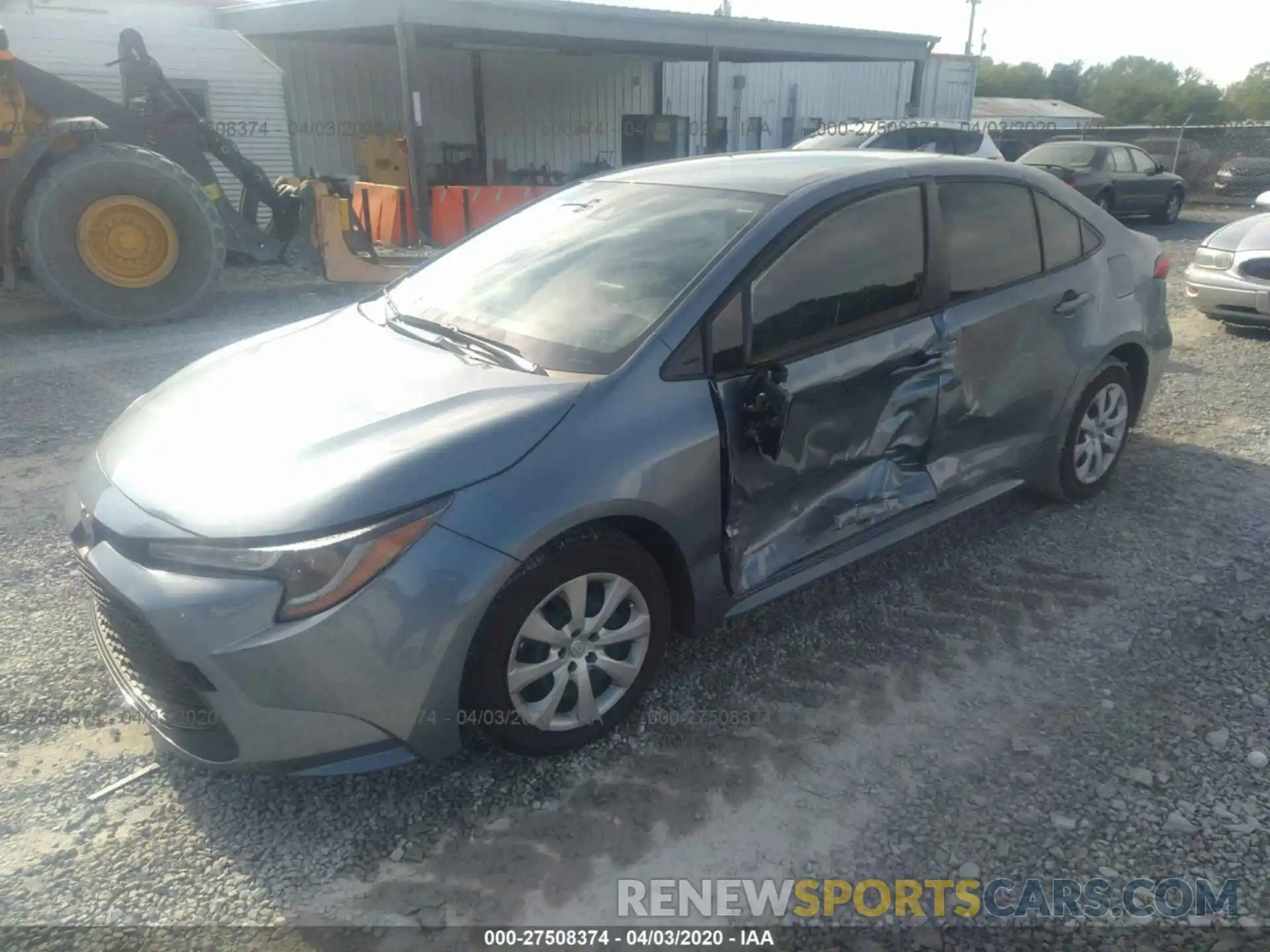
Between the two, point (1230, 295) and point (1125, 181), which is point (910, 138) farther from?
point (1230, 295)

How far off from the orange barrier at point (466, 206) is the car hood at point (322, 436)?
9.64m

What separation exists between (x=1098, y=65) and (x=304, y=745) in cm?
12122

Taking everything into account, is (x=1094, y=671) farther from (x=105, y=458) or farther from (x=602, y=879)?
(x=105, y=458)

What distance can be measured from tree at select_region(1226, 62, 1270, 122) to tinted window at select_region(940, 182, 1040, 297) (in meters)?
61.4

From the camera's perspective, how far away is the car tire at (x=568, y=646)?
8.04 feet

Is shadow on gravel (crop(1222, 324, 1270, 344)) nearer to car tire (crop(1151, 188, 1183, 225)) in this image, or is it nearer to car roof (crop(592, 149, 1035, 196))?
car roof (crop(592, 149, 1035, 196))

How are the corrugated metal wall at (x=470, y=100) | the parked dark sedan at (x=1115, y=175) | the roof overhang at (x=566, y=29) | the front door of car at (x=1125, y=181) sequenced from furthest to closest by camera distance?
the corrugated metal wall at (x=470, y=100) < the front door of car at (x=1125, y=181) < the parked dark sedan at (x=1115, y=175) < the roof overhang at (x=566, y=29)

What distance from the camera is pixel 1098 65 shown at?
102188 mm

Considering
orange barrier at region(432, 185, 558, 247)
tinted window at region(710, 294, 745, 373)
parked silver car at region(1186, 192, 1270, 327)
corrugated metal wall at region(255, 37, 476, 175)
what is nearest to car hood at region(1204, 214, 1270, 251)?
parked silver car at region(1186, 192, 1270, 327)

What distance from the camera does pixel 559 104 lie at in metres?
20.4

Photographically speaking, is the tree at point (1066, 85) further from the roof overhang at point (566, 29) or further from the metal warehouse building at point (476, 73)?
the roof overhang at point (566, 29)

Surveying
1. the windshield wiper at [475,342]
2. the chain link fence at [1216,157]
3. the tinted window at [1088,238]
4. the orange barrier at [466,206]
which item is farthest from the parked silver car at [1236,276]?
the chain link fence at [1216,157]

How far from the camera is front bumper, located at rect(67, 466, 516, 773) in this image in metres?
2.23

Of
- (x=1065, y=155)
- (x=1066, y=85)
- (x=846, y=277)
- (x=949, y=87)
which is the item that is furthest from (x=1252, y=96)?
(x=846, y=277)
